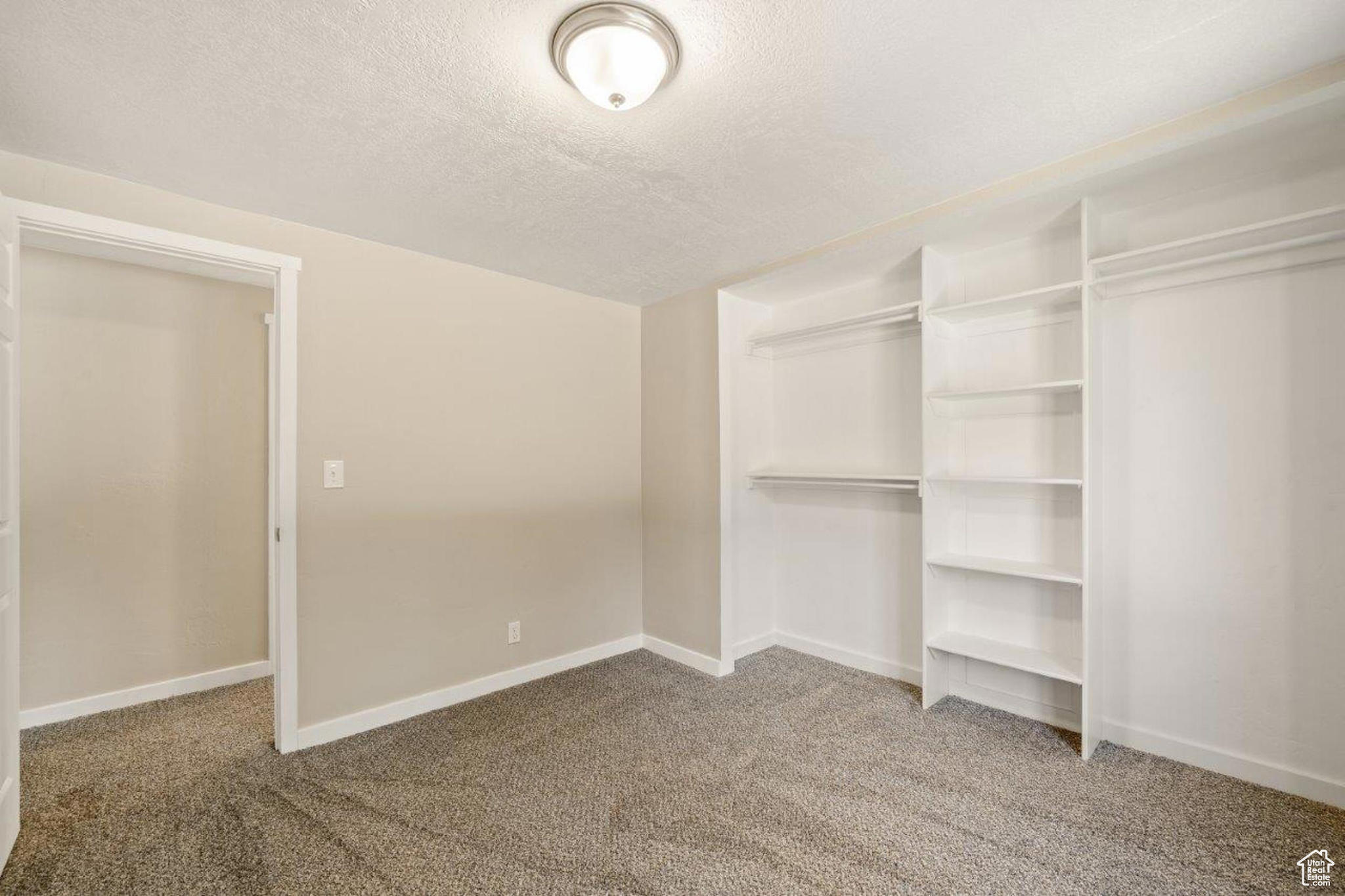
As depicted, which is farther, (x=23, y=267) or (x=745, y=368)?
(x=745, y=368)

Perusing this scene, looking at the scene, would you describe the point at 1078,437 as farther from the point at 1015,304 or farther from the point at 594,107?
the point at 594,107

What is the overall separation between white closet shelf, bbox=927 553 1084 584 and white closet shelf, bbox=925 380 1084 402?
0.77m

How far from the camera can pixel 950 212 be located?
2.46 m

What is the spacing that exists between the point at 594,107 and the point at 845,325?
1.88 meters

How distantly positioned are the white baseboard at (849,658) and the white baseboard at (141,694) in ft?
10.2

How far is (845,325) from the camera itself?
3.22 meters

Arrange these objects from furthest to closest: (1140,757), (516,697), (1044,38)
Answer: (516,697)
(1140,757)
(1044,38)

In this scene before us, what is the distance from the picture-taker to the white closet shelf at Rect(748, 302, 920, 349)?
2986 millimetres

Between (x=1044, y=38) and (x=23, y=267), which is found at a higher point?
(x=1044, y=38)

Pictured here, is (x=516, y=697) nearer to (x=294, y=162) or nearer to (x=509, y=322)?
(x=509, y=322)

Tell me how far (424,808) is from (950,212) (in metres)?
3.05

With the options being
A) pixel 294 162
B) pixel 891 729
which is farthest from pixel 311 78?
pixel 891 729

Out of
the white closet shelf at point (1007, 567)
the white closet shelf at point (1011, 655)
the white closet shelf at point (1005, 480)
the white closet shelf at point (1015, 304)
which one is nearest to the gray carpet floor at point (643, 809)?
the white closet shelf at point (1011, 655)

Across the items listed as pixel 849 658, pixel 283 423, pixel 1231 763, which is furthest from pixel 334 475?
pixel 1231 763
